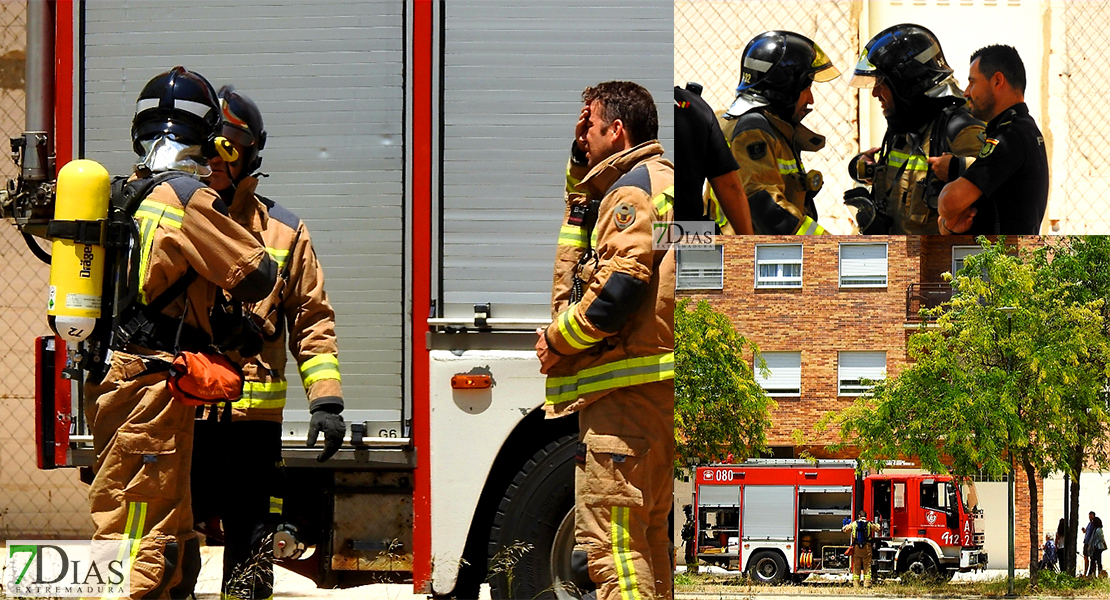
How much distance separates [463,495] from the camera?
14.9 ft

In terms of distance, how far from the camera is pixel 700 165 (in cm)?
357

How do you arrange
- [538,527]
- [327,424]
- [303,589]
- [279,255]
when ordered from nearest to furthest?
[327,424], [279,255], [538,527], [303,589]

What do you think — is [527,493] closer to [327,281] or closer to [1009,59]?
[327,281]

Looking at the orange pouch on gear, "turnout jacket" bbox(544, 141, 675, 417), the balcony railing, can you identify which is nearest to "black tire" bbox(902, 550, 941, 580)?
the balcony railing

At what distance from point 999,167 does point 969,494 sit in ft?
3.28

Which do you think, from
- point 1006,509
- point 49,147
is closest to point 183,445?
point 49,147

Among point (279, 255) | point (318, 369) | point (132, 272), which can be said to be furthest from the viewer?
point (279, 255)

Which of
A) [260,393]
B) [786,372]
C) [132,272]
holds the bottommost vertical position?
[260,393]

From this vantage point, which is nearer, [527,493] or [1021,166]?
[1021,166]

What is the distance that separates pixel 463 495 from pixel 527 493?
258 millimetres

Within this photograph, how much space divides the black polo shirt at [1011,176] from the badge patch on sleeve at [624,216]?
1019mm

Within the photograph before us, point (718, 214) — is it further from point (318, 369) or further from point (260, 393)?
point (260, 393)

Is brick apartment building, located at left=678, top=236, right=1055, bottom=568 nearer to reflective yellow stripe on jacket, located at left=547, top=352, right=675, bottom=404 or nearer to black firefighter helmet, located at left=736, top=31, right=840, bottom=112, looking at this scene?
reflective yellow stripe on jacket, located at left=547, top=352, right=675, bottom=404

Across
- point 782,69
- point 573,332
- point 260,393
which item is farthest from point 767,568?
point 260,393
